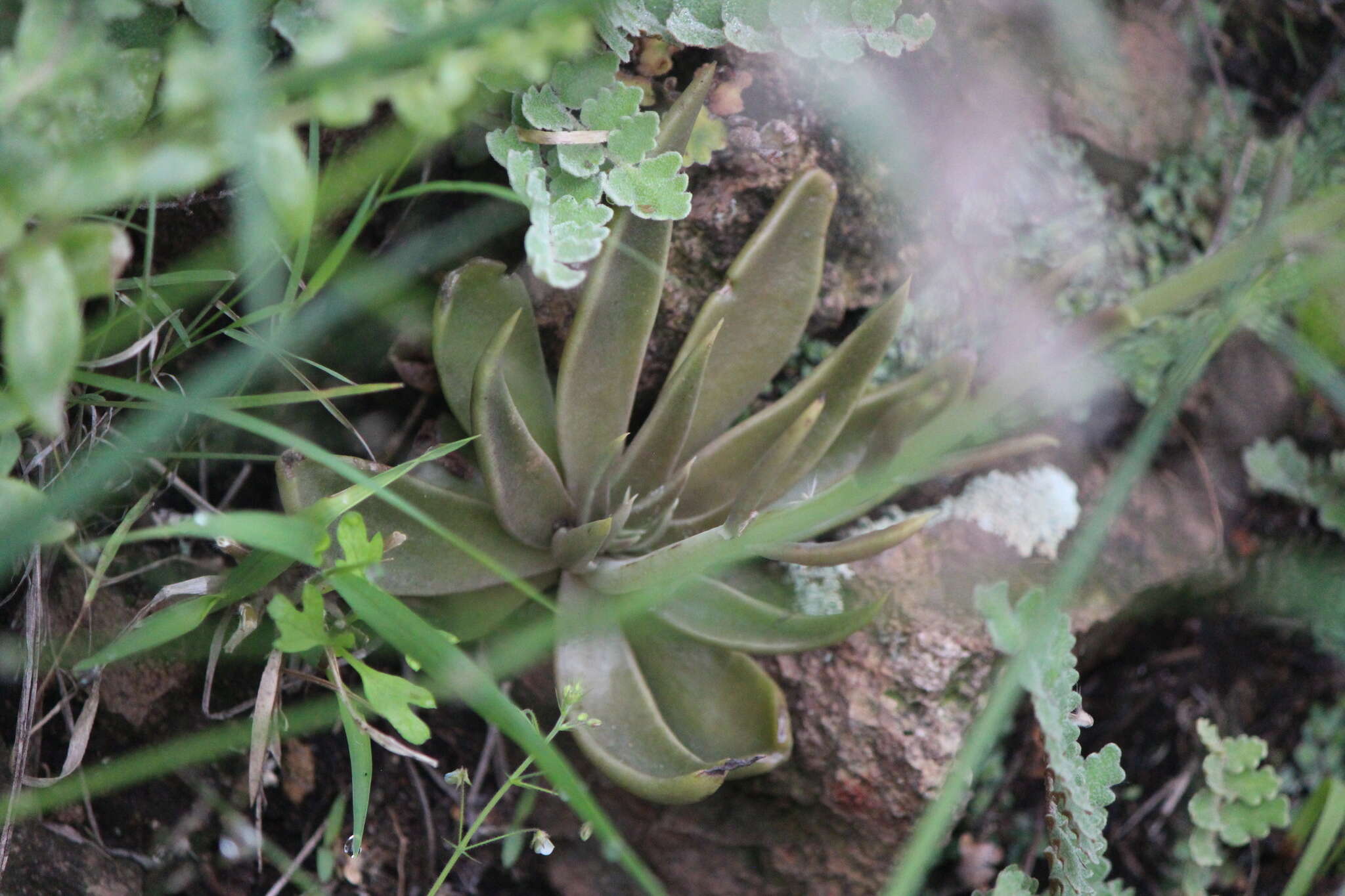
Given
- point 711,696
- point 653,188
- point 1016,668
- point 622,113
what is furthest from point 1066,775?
point 622,113

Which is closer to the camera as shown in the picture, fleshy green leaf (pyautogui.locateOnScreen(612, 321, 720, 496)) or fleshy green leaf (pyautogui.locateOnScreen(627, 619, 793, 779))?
fleshy green leaf (pyautogui.locateOnScreen(612, 321, 720, 496))

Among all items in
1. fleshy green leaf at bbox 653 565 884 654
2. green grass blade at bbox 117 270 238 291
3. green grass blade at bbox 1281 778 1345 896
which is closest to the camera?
green grass blade at bbox 117 270 238 291

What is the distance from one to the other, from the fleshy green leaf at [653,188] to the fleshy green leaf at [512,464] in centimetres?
21

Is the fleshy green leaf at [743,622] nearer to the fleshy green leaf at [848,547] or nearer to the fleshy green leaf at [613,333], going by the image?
the fleshy green leaf at [848,547]

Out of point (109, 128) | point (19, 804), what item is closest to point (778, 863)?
point (19, 804)

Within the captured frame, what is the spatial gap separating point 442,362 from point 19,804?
0.73 m

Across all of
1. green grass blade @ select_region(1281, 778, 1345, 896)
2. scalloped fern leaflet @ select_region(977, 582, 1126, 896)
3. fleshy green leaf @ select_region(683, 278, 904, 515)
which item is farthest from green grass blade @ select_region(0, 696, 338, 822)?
green grass blade @ select_region(1281, 778, 1345, 896)

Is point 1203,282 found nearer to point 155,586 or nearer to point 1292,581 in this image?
point 1292,581

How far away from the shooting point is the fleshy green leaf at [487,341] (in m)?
1.26

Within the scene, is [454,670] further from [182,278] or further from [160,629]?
[182,278]

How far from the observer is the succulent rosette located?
125 centimetres

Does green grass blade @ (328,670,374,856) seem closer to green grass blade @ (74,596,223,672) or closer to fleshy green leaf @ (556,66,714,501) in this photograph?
green grass blade @ (74,596,223,672)

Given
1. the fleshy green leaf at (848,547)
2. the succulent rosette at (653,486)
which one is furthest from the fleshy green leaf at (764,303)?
the fleshy green leaf at (848,547)

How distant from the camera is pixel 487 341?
52.1 inches
